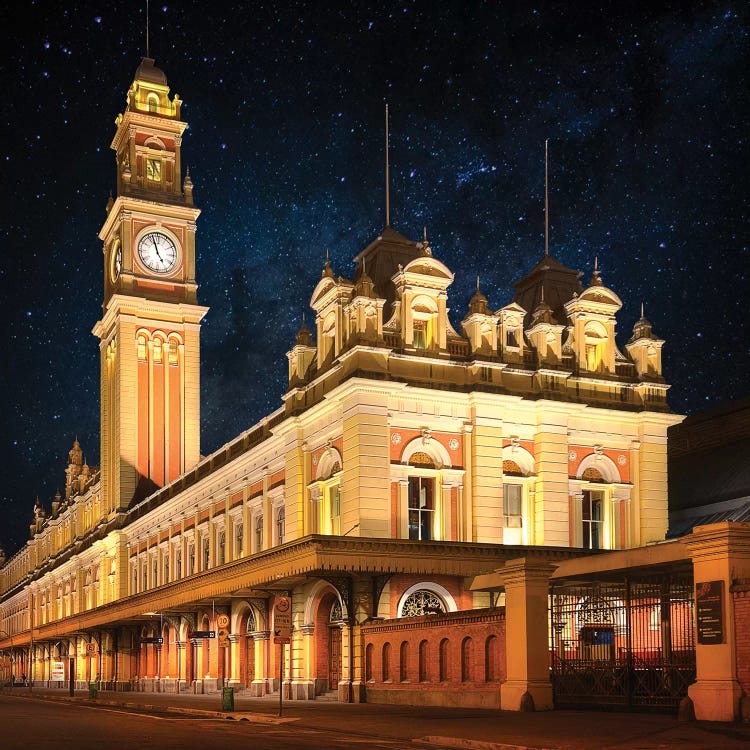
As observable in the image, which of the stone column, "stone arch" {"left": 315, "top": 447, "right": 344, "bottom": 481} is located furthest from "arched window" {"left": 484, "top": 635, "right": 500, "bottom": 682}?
the stone column

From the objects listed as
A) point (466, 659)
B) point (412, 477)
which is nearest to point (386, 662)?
point (466, 659)

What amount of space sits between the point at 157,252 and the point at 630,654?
59.2m

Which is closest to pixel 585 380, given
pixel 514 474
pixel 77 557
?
pixel 514 474

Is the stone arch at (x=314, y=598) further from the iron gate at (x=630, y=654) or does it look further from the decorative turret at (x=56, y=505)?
the decorative turret at (x=56, y=505)

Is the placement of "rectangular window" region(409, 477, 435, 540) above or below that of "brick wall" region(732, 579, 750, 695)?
above

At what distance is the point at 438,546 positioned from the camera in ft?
121

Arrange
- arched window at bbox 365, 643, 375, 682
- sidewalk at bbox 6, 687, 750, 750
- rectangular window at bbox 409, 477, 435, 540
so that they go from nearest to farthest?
sidewalk at bbox 6, 687, 750, 750, arched window at bbox 365, 643, 375, 682, rectangular window at bbox 409, 477, 435, 540

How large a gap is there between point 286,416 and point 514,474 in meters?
8.57

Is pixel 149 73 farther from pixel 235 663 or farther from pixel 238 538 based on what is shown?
pixel 235 663

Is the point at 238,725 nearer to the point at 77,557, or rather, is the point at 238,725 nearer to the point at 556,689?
the point at 556,689

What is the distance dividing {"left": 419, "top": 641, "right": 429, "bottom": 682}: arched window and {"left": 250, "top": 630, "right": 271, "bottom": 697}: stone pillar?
44.7 ft

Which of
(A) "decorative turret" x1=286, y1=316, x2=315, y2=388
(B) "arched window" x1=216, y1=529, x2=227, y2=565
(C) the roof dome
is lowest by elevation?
(B) "arched window" x1=216, y1=529, x2=227, y2=565

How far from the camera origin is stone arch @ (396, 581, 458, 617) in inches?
1497

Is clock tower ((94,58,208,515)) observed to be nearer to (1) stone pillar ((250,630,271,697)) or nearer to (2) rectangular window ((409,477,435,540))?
(1) stone pillar ((250,630,271,697))
